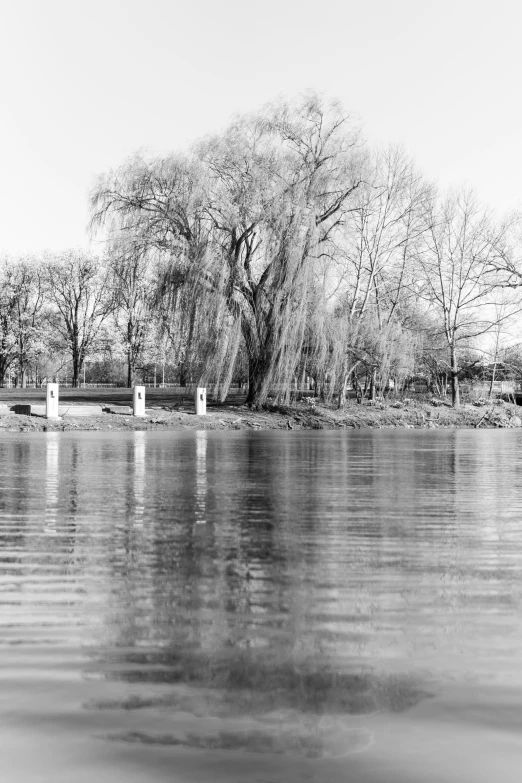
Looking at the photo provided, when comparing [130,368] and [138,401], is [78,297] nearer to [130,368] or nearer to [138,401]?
[130,368]

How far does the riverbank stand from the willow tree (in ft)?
5.18

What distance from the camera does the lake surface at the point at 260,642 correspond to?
299cm

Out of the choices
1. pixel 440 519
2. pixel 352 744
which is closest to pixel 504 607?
pixel 352 744

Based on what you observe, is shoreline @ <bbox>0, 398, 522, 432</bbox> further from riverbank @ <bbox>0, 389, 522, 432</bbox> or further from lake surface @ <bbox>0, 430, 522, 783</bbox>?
lake surface @ <bbox>0, 430, 522, 783</bbox>

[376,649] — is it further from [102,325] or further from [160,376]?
[160,376]

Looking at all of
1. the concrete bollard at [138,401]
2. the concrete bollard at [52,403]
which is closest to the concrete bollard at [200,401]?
the concrete bollard at [138,401]

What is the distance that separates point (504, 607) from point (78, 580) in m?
2.56

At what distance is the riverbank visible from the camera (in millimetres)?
32781

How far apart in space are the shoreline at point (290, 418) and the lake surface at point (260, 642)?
22588mm

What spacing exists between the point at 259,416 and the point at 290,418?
4.15ft

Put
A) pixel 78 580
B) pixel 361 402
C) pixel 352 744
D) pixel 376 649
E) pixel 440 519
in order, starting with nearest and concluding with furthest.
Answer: pixel 352 744 < pixel 376 649 < pixel 78 580 < pixel 440 519 < pixel 361 402

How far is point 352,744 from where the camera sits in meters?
3.06

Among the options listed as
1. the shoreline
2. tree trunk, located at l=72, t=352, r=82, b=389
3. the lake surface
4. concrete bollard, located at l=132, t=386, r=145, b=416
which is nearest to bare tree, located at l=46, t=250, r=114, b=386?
tree trunk, located at l=72, t=352, r=82, b=389

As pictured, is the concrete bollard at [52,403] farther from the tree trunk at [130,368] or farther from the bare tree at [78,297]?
the bare tree at [78,297]
